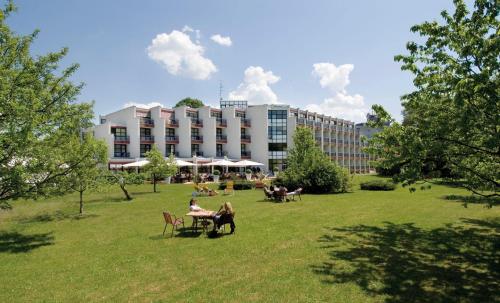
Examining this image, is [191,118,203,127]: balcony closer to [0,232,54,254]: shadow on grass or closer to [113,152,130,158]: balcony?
[113,152,130,158]: balcony

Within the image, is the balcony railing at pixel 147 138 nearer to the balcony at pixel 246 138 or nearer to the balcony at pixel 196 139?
the balcony at pixel 196 139

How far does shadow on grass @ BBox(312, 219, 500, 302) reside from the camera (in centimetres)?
697

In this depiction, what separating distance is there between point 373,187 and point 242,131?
37.6 meters

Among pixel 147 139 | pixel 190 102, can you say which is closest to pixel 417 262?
pixel 147 139

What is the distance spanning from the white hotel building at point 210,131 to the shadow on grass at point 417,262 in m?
40.5

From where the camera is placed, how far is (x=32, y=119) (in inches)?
386

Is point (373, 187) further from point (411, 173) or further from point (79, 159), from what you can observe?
point (79, 159)

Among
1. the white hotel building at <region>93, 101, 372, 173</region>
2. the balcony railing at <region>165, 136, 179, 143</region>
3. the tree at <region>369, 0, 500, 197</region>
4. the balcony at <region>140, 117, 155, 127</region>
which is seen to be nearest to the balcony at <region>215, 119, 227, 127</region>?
the white hotel building at <region>93, 101, 372, 173</region>

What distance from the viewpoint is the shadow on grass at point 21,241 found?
1099 centimetres

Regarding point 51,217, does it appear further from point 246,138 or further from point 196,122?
point 246,138

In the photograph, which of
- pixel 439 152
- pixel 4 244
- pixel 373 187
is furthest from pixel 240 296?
pixel 373 187

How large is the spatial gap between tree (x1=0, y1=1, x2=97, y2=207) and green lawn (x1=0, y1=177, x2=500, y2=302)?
7.45ft

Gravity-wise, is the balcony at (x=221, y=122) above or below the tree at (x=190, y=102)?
below

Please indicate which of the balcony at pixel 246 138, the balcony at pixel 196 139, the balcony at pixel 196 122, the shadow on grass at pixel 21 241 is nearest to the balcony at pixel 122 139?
the balcony at pixel 196 139
